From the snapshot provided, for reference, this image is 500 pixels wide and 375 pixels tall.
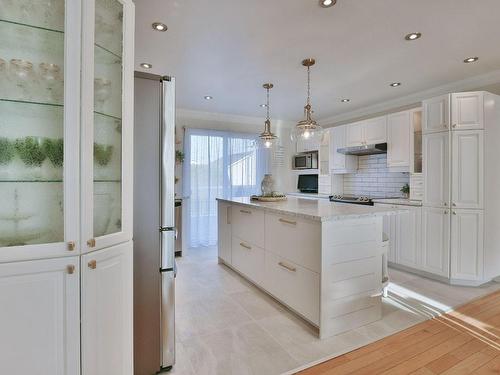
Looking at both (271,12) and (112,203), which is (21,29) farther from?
(271,12)

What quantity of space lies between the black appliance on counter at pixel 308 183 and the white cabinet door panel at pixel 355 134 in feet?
4.06

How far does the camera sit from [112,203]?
126 cm

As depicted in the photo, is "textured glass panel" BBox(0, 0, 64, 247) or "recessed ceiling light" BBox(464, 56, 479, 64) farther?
"recessed ceiling light" BBox(464, 56, 479, 64)

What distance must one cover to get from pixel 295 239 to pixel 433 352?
1.20 meters

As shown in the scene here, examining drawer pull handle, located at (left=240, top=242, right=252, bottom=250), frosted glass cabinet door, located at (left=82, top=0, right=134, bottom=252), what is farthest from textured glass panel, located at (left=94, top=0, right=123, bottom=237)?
drawer pull handle, located at (left=240, top=242, right=252, bottom=250)

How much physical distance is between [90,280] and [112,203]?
35 cm

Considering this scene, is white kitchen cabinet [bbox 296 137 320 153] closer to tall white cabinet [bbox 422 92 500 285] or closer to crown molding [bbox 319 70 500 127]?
crown molding [bbox 319 70 500 127]

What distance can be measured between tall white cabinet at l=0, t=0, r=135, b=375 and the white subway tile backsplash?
171 inches

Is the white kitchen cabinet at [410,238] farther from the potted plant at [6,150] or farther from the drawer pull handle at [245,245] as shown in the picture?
the potted plant at [6,150]

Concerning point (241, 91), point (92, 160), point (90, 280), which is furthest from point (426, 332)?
point (241, 91)

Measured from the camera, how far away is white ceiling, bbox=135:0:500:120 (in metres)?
2.03

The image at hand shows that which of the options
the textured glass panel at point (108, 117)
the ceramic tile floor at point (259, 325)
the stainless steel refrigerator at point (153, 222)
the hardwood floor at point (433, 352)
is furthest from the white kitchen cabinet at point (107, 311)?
the hardwood floor at point (433, 352)

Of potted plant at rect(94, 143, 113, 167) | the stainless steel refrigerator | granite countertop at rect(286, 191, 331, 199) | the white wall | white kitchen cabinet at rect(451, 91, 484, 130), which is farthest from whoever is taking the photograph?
granite countertop at rect(286, 191, 331, 199)

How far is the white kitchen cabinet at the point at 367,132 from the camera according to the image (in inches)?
161
